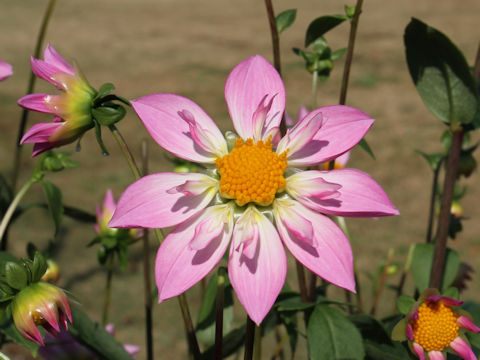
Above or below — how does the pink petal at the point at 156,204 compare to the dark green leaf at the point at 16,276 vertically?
above

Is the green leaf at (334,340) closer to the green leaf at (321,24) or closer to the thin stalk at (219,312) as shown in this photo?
the thin stalk at (219,312)

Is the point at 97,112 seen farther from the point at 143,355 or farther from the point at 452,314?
the point at 143,355

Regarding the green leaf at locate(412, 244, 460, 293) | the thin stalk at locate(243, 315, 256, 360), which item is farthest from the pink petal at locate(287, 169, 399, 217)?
the green leaf at locate(412, 244, 460, 293)

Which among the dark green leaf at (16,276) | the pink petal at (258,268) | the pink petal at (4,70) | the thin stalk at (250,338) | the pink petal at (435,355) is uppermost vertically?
the pink petal at (4,70)

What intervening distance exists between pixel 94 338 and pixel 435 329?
1.21ft

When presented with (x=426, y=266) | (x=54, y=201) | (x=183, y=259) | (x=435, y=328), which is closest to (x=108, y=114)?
(x=183, y=259)

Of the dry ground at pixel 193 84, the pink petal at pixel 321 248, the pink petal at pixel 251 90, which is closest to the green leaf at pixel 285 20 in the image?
the pink petal at pixel 251 90

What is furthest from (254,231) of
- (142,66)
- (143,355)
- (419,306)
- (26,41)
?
(26,41)

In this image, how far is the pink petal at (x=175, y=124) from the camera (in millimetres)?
495

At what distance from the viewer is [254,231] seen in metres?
0.47

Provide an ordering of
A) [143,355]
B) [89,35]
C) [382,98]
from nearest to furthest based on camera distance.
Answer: [143,355], [382,98], [89,35]

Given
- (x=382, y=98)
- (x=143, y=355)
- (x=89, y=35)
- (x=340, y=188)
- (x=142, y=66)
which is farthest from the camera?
(x=89, y=35)

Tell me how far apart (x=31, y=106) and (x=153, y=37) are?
2.50 meters

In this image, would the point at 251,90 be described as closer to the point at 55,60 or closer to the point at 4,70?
the point at 55,60
